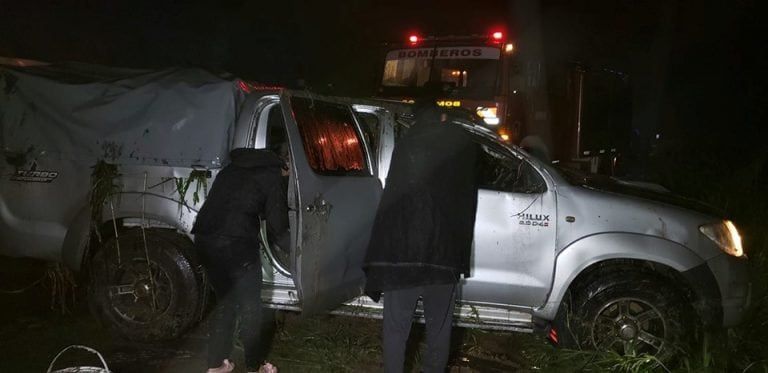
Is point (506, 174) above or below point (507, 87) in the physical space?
below

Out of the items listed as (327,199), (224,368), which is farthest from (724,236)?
(224,368)

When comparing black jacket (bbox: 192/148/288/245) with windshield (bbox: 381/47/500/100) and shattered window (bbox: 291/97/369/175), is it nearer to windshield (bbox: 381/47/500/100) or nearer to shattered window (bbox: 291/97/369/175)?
shattered window (bbox: 291/97/369/175)

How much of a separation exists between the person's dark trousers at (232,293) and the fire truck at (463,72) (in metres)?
4.72

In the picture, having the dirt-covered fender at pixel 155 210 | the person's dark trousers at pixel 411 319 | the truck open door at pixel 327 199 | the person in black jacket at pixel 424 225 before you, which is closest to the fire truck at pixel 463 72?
the truck open door at pixel 327 199

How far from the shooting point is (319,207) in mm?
3852

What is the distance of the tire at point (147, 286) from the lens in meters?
4.35

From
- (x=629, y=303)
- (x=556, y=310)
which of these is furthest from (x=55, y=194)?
(x=629, y=303)

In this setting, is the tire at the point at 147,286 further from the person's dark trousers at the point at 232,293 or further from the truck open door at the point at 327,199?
the truck open door at the point at 327,199

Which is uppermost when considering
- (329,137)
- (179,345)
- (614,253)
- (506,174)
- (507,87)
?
(507,87)

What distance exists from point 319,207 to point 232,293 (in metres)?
0.76

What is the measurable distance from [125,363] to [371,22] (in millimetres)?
19036

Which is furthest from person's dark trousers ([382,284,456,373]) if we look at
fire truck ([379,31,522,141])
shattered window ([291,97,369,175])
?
fire truck ([379,31,522,141])

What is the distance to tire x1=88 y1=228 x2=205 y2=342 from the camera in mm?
4352

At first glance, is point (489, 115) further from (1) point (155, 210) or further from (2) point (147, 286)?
(2) point (147, 286)
